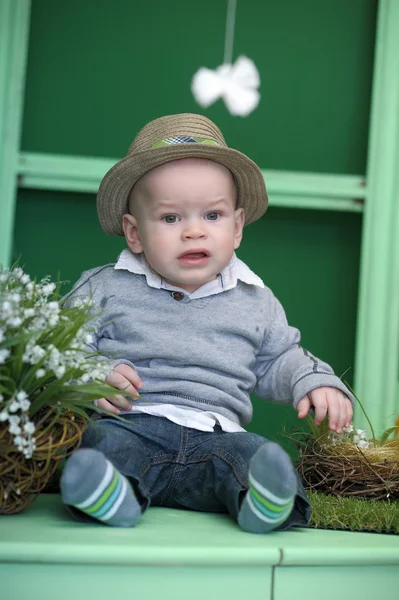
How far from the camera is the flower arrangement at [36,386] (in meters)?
1.19

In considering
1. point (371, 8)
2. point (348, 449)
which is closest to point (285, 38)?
point (371, 8)

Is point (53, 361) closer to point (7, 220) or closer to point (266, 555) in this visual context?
point (266, 555)

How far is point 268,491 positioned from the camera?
3.88 ft

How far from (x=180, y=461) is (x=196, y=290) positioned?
1.20ft

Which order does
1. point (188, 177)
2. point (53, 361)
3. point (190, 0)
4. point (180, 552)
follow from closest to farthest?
point (180, 552) < point (53, 361) < point (188, 177) < point (190, 0)

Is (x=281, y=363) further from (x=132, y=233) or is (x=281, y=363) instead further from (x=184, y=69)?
(x=184, y=69)

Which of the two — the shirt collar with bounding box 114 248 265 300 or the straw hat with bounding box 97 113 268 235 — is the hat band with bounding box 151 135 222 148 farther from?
the shirt collar with bounding box 114 248 265 300

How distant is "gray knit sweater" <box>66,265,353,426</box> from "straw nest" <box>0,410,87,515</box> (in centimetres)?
27

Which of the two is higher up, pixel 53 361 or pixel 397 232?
pixel 397 232

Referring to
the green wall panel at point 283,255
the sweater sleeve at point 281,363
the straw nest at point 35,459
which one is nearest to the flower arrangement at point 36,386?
the straw nest at point 35,459

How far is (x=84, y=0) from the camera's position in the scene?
233 cm

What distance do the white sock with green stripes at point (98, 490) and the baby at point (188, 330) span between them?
0.13 meters

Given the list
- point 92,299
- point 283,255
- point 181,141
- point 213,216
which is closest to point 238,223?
point 213,216

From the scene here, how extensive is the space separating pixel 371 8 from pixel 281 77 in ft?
1.12
